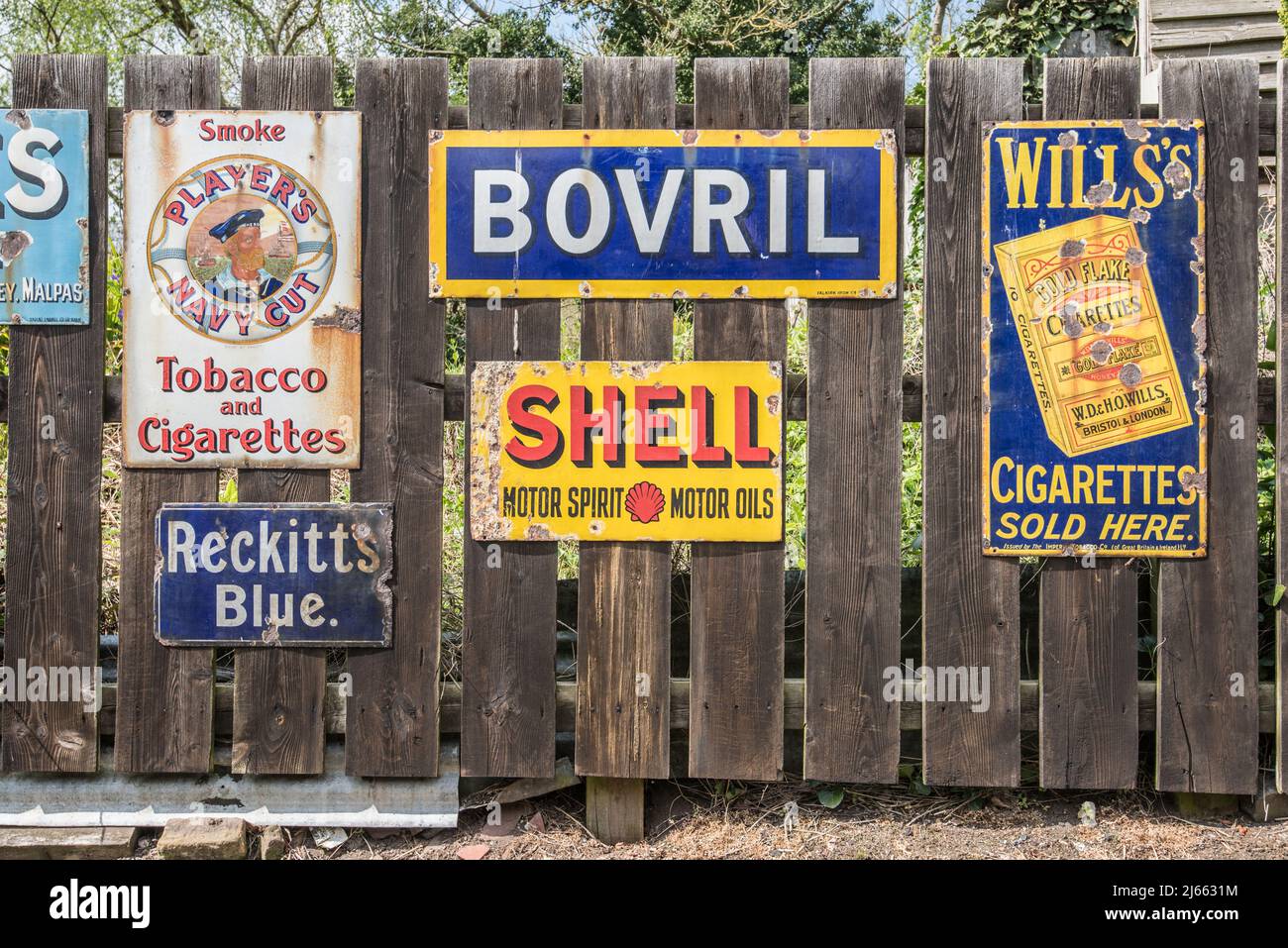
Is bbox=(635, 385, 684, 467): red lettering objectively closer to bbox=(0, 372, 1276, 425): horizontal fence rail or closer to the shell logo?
the shell logo

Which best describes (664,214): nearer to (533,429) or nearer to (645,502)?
(533,429)

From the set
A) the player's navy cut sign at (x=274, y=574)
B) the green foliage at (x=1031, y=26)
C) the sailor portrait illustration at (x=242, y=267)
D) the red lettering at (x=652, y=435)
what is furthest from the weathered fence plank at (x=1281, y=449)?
the green foliage at (x=1031, y=26)

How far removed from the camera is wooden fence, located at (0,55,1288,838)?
300 centimetres

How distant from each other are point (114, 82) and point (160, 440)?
50.1 feet

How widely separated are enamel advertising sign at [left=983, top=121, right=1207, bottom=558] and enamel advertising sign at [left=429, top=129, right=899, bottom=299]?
41 centimetres

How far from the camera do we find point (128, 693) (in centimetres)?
306

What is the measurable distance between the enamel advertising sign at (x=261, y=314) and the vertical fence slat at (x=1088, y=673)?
2.28 metres

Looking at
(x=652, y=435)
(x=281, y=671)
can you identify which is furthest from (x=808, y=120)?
(x=281, y=671)

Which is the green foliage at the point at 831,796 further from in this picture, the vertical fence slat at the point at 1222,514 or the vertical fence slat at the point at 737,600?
the vertical fence slat at the point at 1222,514

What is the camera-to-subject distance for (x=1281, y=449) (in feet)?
9.93

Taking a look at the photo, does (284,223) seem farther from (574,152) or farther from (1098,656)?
(1098,656)

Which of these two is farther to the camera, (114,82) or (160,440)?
(114,82)

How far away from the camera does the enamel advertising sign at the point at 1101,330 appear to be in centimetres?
297

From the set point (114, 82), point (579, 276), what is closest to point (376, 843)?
point (579, 276)
